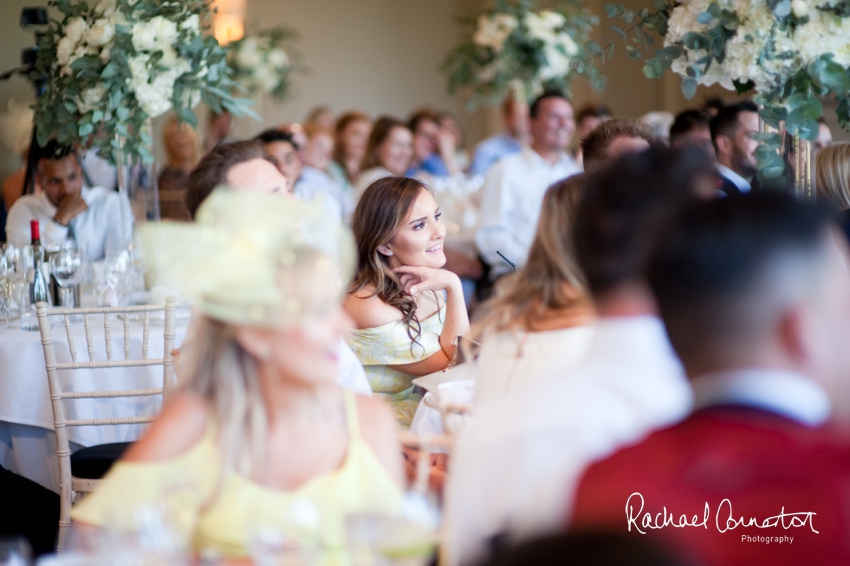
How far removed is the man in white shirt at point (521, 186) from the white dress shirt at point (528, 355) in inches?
127

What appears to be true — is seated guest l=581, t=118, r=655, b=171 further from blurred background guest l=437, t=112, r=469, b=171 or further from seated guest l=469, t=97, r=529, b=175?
blurred background guest l=437, t=112, r=469, b=171

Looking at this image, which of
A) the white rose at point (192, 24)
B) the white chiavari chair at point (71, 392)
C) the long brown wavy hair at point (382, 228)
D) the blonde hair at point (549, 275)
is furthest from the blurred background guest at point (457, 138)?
the blonde hair at point (549, 275)

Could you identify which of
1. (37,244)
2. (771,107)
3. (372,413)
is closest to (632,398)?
(372,413)

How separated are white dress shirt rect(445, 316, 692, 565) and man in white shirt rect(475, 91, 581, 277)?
3.62 meters

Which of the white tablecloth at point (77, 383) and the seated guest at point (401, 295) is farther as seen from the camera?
the white tablecloth at point (77, 383)

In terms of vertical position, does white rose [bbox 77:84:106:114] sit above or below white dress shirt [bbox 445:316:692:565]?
above

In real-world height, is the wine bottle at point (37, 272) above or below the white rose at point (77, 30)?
below

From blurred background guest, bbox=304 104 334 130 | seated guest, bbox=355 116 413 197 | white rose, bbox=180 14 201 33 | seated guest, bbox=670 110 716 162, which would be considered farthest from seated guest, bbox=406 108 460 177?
white rose, bbox=180 14 201 33

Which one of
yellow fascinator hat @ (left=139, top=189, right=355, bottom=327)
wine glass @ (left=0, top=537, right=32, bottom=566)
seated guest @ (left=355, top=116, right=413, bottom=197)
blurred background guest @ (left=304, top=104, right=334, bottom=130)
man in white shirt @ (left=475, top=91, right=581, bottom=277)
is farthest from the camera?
blurred background guest @ (left=304, top=104, right=334, bottom=130)

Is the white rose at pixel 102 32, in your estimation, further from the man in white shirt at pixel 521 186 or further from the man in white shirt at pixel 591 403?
the man in white shirt at pixel 591 403

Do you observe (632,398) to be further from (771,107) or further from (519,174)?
(519,174)

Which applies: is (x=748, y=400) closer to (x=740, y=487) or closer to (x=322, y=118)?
(x=740, y=487)

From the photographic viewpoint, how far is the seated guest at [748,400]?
103 cm

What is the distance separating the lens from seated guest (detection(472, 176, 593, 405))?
5.68 ft
